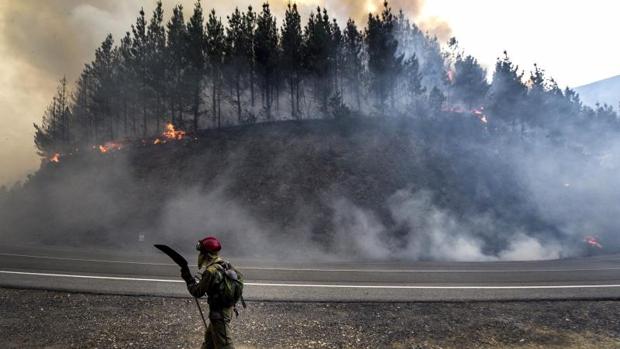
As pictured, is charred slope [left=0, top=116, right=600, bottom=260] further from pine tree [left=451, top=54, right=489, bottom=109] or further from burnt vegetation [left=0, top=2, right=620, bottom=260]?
pine tree [left=451, top=54, right=489, bottom=109]

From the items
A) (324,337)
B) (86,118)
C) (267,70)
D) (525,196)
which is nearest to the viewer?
(324,337)

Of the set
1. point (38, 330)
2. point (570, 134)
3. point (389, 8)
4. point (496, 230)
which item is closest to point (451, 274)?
point (38, 330)

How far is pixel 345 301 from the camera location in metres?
9.30

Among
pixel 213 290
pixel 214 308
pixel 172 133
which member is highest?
pixel 172 133

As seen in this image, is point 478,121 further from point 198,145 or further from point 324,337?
point 324,337

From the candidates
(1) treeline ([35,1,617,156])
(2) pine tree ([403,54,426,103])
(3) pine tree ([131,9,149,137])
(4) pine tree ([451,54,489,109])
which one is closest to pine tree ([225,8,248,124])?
(1) treeline ([35,1,617,156])

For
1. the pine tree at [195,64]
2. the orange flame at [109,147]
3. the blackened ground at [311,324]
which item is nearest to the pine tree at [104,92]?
the orange flame at [109,147]

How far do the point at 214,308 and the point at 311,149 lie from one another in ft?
94.1

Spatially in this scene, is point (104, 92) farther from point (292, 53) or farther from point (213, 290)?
point (213, 290)

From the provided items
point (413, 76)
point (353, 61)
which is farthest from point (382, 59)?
point (353, 61)

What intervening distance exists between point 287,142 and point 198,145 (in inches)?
325

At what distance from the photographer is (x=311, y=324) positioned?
7781 millimetres

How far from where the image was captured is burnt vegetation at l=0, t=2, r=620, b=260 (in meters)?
25.2

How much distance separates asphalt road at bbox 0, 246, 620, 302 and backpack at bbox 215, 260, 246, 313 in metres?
4.62
